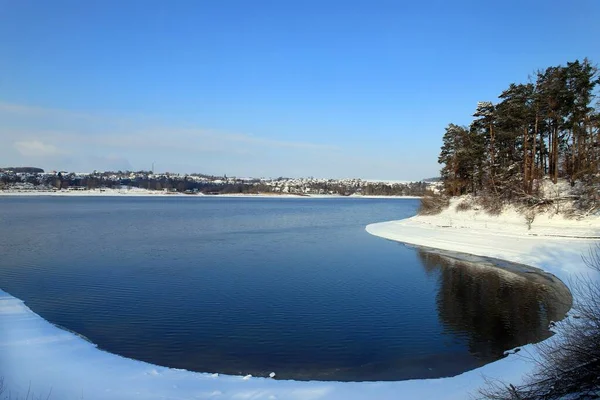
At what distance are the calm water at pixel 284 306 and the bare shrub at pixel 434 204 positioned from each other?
60.9 ft

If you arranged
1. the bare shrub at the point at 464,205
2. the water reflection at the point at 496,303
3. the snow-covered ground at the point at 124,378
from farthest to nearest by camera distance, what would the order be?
the bare shrub at the point at 464,205, the water reflection at the point at 496,303, the snow-covered ground at the point at 124,378

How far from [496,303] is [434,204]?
2972 centimetres

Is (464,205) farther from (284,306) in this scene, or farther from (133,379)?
(133,379)

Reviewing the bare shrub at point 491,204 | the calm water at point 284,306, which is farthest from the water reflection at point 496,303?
the bare shrub at point 491,204

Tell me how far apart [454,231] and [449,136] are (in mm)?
16098

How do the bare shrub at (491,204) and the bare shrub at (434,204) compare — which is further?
the bare shrub at (434,204)

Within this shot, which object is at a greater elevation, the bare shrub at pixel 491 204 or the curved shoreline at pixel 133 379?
the bare shrub at pixel 491 204

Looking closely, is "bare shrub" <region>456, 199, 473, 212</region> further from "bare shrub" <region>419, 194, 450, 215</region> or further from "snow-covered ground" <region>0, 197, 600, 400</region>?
"snow-covered ground" <region>0, 197, 600, 400</region>

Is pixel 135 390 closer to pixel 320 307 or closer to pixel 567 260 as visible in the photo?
pixel 320 307

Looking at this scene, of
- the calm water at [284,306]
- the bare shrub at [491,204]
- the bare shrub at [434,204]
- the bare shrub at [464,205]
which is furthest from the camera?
the bare shrub at [434,204]

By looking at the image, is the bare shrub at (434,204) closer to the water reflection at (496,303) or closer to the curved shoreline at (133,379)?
the water reflection at (496,303)

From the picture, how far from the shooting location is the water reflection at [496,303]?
1095 cm

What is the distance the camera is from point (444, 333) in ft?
37.1

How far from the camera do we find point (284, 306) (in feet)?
44.4
